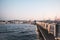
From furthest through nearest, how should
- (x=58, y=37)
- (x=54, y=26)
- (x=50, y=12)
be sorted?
(x=50, y=12) < (x=54, y=26) < (x=58, y=37)

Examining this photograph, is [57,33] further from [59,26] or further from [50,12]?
[50,12]

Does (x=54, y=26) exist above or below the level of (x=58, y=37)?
above

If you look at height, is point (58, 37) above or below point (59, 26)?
below

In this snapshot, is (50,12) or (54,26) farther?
(50,12)

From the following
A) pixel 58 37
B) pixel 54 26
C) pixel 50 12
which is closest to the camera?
pixel 58 37

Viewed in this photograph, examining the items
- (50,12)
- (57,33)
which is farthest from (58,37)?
(50,12)

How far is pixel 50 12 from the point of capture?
4.51m

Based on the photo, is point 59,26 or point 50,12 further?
point 50,12

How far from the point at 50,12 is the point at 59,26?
237 cm

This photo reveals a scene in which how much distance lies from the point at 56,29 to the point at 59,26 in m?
0.06

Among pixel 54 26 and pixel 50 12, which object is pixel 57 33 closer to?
pixel 54 26

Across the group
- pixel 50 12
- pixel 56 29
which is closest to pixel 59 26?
pixel 56 29

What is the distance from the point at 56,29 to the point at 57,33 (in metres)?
0.07

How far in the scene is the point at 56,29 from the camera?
2.19 m
